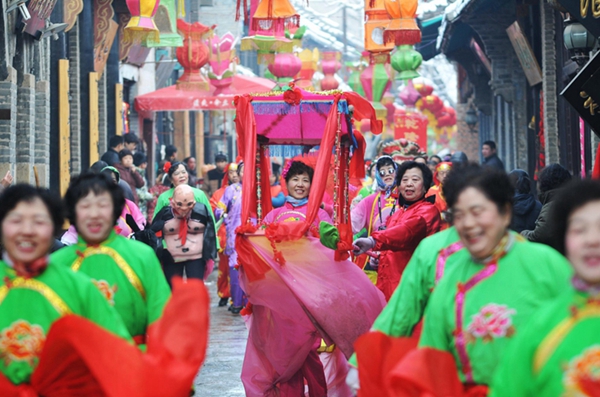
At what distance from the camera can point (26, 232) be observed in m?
4.46

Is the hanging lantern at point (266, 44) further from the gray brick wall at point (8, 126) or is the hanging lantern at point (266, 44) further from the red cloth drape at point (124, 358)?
the red cloth drape at point (124, 358)

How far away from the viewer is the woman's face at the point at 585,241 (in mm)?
3568

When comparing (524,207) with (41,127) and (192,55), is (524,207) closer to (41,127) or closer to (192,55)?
(41,127)

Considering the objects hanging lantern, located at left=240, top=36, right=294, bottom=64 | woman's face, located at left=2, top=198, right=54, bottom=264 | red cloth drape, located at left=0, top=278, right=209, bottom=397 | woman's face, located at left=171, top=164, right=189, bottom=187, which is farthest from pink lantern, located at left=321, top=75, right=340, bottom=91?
woman's face, located at left=2, top=198, right=54, bottom=264

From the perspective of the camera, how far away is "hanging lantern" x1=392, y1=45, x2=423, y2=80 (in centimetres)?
1792

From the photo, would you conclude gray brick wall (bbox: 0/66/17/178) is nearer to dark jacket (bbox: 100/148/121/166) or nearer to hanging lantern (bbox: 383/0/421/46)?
dark jacket (bbox: 100/148/121/166)

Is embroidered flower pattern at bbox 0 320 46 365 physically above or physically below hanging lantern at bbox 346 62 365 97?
below

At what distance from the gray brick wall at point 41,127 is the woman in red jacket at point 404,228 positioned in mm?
6050

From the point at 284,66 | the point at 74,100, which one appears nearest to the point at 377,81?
the point at 284,66

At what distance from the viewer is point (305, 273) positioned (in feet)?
25.5

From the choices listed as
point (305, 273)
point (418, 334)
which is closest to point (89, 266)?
point (418, 334)

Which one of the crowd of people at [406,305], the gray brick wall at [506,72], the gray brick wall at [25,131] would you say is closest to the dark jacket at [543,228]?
the crowd of people at [406,305]

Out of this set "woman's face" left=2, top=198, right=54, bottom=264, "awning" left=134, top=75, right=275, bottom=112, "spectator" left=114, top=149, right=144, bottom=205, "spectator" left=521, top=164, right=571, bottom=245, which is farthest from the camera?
"awning" left=134, top=75, right=275, bottom=112

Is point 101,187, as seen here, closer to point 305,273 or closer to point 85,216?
point 85,216
